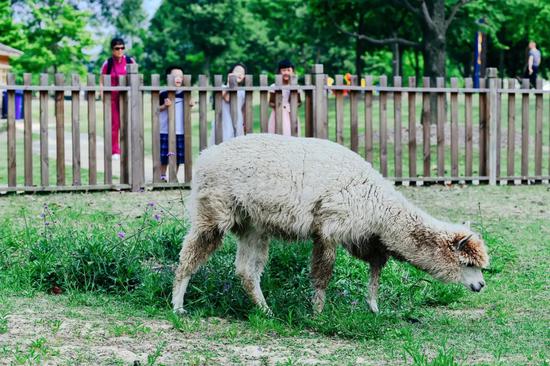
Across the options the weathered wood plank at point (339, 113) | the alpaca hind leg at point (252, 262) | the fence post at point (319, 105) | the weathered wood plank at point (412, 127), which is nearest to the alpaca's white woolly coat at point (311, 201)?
the alpaca hind leg at point (252, 262)

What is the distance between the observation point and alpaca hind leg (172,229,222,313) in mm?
6859

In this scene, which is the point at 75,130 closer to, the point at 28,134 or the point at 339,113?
the point at 28,134

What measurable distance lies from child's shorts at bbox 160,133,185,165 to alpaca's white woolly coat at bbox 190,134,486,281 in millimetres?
5792

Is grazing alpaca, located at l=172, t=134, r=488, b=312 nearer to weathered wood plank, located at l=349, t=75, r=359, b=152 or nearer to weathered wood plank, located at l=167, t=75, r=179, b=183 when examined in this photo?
weathered wood plank, located at l=167, t=75, r=179, b=183

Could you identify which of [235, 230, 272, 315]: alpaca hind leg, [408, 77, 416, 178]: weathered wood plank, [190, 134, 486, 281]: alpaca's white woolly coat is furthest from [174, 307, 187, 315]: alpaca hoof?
[408, 77, 416, 178]: weathered wood plank

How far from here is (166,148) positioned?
12.8m

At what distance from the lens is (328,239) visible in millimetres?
6703

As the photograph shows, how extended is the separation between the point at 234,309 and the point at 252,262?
1.19 ft

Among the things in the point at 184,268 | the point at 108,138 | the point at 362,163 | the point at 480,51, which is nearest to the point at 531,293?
the point at 362,163

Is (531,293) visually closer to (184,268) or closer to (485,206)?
(184,268)

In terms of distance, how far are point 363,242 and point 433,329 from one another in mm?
818

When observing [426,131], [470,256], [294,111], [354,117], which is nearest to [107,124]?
[294,111]

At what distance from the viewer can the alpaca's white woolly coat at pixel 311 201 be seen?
21.9 feet

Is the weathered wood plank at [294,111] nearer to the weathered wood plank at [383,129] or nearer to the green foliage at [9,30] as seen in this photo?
the weathered wood plank at [383,129]
